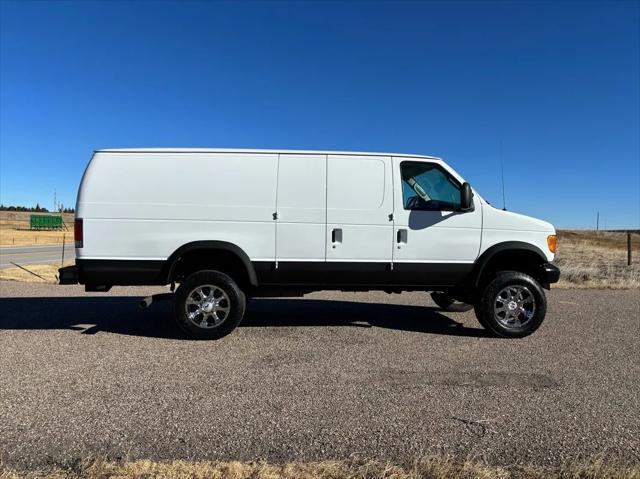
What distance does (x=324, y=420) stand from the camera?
12.0 ft

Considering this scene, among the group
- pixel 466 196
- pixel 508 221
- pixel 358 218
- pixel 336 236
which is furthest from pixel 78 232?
pixel 508 221

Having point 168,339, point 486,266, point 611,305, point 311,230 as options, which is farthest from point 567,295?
point 168,339

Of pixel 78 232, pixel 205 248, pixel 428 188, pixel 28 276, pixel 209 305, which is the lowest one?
pixel 28 276

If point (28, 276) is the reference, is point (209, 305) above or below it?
above

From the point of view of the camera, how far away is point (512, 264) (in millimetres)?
6789

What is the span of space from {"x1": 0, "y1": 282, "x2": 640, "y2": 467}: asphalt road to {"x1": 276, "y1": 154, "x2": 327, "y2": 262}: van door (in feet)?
3.64

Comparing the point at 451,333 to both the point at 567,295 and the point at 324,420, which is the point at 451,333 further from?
the point at 567,295

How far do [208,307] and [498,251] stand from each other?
149 inches

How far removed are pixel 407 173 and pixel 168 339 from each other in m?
3.70

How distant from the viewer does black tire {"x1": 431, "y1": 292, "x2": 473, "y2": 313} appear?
25.3 feet

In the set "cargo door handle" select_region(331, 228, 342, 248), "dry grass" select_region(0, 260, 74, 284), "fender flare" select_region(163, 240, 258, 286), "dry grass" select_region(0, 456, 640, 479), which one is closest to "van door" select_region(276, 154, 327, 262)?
"cargo door handle" select_region(331, 228, 342, 248)

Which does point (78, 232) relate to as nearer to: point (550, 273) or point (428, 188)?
point (428, 188)

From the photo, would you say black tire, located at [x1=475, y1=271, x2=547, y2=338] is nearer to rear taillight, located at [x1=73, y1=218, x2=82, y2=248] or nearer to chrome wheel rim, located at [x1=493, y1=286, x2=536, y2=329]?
chrome wheel rim, located at [x1=493, y1=286, x2=536, y2=329]

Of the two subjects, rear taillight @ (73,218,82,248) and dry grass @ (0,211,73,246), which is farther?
dry grass @ (0,211,73,246)
